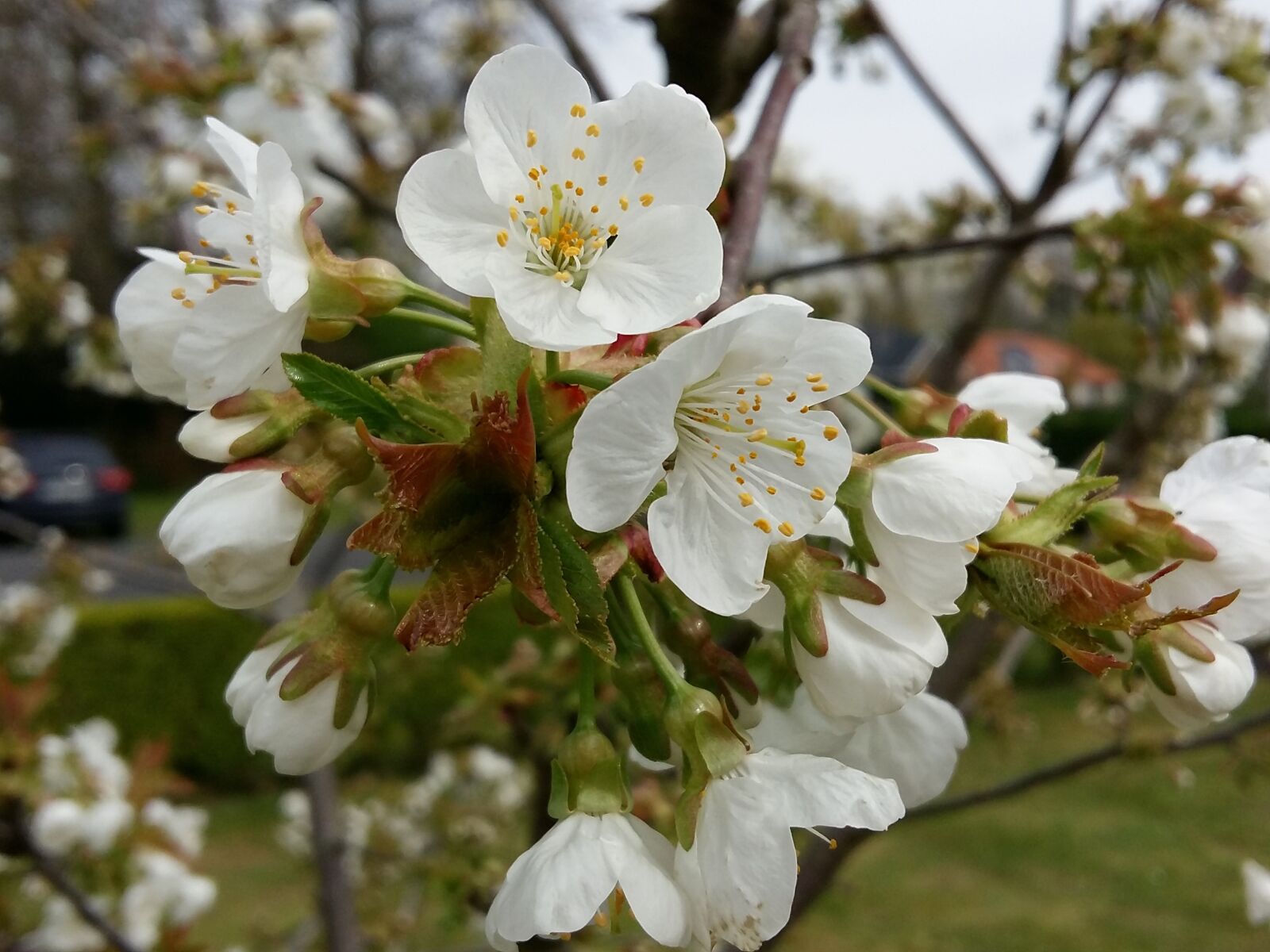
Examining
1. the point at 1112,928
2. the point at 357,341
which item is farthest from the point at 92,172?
the point at 357,341

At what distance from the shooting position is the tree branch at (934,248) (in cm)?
196

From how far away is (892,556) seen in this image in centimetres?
86

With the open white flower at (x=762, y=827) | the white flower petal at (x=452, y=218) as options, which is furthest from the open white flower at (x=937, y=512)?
the white flower petal at (x=452, y=218)

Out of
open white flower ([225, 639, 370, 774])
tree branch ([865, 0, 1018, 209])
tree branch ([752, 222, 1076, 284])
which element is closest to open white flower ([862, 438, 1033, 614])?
open white flower ([225, 639, 370, 774])

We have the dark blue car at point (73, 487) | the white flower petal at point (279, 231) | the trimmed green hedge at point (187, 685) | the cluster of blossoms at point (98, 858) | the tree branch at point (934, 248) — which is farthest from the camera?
the dark blue car at point (73, 487)

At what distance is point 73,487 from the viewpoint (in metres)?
14.4

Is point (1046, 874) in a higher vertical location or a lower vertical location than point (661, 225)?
lower

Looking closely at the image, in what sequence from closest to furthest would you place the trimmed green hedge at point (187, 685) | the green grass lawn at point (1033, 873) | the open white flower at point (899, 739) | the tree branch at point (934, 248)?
the open white flower at point (899, 739)
the tree branch at point (934, 248)
the green grass lawn at point (1033, 873)
the trimmed green hedge at point (187, 685)

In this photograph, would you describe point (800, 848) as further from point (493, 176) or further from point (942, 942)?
point (942, 942)

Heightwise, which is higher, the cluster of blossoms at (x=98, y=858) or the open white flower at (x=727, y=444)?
the open white flower at (x=727, y=444)

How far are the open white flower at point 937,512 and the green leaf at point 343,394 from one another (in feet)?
1.31

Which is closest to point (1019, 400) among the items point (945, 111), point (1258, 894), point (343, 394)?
point (343, 394)

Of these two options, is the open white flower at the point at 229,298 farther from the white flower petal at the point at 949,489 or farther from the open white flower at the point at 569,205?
the white flower petal at the point at 949,489

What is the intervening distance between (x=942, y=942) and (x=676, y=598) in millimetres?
Answer: 5050
